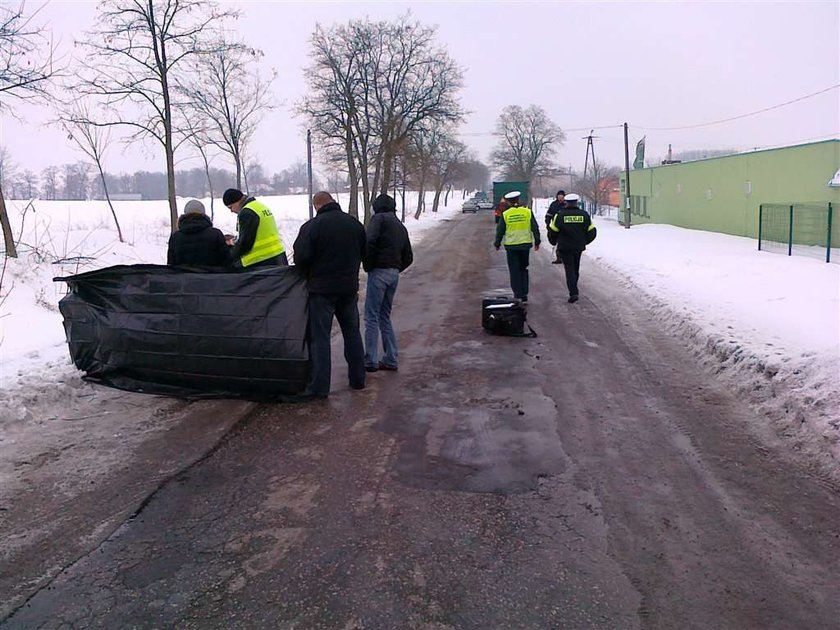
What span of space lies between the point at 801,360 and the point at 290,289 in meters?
4.74

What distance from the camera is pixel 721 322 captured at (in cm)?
895

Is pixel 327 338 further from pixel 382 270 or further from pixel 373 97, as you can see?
pixel 373 97

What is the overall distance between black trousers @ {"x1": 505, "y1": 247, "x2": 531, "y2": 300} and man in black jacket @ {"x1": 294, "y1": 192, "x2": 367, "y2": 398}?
5.04m

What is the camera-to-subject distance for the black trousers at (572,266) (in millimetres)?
11758

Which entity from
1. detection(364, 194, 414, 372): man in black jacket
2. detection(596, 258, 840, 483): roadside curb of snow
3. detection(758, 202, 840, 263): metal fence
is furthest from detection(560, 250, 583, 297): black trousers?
detection(758, 202, 840, 263): metal fence

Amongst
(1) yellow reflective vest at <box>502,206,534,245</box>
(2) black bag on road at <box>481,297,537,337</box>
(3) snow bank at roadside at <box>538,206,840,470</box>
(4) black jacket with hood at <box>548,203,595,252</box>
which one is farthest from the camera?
(4) black jacket with hood at <box>548,203,595,252</box>

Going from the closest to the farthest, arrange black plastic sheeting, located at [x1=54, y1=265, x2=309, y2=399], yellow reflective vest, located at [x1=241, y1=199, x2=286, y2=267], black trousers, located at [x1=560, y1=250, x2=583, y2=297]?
black plastic sheeting, located at [x1=54, y1=265, x2=309, y2=399]
yellow reflective vest, located at [x1=241, y1=199, x2=286, y2=267]
black trousers, located at [x1=560, y1=250, x2=583, y2=297]

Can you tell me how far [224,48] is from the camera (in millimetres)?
17672

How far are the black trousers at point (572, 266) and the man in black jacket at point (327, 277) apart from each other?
231 inches

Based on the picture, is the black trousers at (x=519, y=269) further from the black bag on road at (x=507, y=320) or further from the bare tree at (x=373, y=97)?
the bare tree at (x=373, y=97)

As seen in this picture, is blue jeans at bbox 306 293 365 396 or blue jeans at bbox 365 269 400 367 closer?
blue jeans at bbox 306 293 365 396

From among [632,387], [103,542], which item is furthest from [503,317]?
[103,542]

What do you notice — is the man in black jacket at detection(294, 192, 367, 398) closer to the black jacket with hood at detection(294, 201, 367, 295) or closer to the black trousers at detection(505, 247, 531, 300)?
the black jacket with hood at detection(294, 201, 367, 295)

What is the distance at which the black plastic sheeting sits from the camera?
6176 mm
